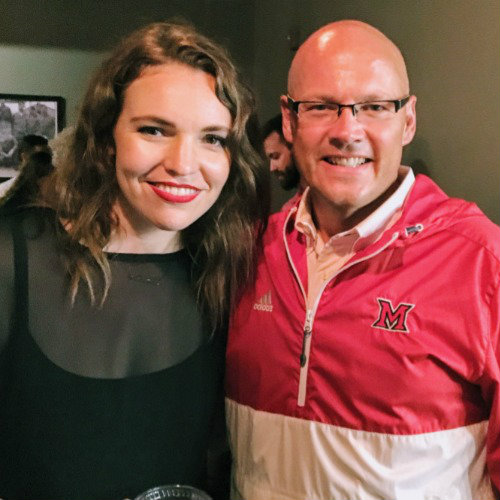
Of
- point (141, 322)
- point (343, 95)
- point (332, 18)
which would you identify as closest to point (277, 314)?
point (141, 322)

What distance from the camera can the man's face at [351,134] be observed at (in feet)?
4.36

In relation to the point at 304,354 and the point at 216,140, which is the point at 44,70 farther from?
the point at 304,354

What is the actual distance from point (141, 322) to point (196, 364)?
16 cm

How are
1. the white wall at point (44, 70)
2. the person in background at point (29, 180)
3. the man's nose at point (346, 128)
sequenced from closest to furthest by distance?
the person in background at point (29, 180) < the man's nose at point (346, 128) < the white wall at point (44, 70)

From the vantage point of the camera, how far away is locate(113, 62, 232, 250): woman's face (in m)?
1.16

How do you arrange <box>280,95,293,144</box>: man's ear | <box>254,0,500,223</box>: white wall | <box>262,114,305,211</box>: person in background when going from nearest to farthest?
<box>280,95,293,144</box>: man's ear < <box>254,0,500,223</box>: white wall < <box>262,114,305,211</box>: person in background

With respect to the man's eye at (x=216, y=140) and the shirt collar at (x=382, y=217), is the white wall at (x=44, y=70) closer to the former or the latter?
the man's eye at (x=216, y=140)

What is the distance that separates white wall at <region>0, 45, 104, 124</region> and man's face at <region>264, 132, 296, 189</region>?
1.85 meters

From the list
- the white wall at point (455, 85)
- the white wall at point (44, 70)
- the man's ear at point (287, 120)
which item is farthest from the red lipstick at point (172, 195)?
the white wall at point (44, 70)

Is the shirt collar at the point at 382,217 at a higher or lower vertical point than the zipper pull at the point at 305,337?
higher

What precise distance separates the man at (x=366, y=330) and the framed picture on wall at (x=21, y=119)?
10.1ft

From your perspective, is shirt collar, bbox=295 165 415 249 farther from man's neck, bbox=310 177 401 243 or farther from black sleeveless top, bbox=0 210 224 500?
black sleeveless top, bbox=0 210 224 500

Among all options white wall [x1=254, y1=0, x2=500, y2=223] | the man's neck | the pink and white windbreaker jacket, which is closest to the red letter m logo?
the pink and white windbreaker jacket

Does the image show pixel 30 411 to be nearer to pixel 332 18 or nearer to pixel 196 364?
pixel 196 364
